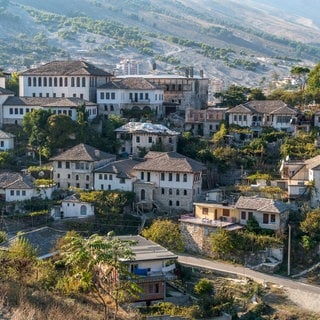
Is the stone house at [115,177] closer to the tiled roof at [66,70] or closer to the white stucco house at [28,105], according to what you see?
the white stucco house at [28,105]

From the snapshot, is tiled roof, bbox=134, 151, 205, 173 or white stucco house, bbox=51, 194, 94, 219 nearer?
white stucco house, bbox=51, 194, 94, 219

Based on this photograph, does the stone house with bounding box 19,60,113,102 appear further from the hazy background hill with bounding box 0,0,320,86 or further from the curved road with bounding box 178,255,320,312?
the hazy background hill with bounding box 0,0,320,86

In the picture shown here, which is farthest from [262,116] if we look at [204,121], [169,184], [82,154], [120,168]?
[82,154]

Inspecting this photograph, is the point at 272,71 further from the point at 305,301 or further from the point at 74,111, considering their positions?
the point at 305,301

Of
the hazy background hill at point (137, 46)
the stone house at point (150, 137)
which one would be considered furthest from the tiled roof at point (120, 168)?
the hazy background hill at point (137, 46)

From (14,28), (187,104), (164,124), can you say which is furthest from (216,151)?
(14,28)

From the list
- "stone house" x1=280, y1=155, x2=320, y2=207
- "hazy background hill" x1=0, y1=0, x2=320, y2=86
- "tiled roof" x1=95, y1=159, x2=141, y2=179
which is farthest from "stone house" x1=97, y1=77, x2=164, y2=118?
"hazy background hill" x1=0, y1=0, x2=320, y2=86
